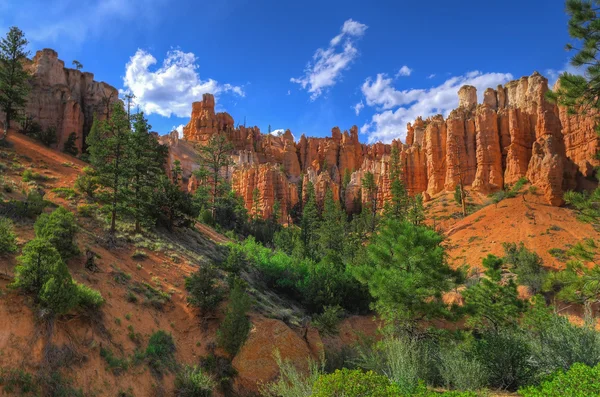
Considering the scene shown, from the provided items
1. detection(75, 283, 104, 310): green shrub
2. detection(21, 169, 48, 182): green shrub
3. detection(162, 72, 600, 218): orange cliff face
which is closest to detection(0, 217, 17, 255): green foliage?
detection(75, 283, 104, 310): green shrub

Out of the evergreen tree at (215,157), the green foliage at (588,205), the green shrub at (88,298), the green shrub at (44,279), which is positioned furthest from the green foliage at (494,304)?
the evergreen tree at (215,157)

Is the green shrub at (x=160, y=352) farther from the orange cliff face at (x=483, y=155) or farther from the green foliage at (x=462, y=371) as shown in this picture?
the orange cliff face at (x=483, y=155)

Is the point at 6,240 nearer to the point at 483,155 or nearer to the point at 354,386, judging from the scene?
the point at 354,386

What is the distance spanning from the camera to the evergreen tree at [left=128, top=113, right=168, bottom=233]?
20.0 m

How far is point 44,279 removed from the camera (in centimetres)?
1079

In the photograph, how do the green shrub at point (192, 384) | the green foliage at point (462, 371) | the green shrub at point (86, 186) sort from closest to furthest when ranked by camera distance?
the green foliage at point (462, 371)
the green shrub at point (192, 384)
the green shrub at point (86, 186)

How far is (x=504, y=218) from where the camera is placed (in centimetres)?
4309

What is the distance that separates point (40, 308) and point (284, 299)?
14.7 meters

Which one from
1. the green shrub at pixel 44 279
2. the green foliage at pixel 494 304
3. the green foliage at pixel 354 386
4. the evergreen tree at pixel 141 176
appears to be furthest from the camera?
the evergreen tree at pixel 141 176

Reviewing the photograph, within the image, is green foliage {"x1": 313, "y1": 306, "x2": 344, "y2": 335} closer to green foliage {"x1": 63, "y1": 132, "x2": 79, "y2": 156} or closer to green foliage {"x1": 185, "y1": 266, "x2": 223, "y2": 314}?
green foliage {"x1": 185, "y1": 266, "x2": 223, "y2": 314}

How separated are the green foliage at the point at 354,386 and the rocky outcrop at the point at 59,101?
43028 mm

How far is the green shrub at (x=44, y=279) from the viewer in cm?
1057

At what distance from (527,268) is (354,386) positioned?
29.2m

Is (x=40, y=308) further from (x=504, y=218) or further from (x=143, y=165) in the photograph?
(x=504, y=218)
